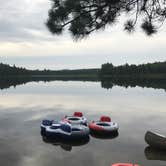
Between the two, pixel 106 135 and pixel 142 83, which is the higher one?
pixel 142 83

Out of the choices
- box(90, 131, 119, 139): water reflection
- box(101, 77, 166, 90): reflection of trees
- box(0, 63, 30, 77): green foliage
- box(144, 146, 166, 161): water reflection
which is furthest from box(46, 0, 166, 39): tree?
box(0, 63, 30, 77): green foliage

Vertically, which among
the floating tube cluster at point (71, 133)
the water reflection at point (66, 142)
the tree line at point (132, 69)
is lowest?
the water reflection at point (66, 142)

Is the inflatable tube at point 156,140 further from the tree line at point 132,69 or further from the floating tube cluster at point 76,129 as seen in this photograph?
the tree line at point 132,69

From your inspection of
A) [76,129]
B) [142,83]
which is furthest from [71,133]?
[142,83]

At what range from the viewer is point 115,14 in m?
6.82

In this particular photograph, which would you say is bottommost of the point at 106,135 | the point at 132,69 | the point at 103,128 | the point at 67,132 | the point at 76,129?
the point at 106,135

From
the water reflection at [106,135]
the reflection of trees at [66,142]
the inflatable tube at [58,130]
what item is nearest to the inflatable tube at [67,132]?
the inflatable tube at [58,130]

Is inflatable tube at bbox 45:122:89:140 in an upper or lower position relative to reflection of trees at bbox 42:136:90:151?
upper

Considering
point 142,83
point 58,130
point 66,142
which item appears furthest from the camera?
point 142,83

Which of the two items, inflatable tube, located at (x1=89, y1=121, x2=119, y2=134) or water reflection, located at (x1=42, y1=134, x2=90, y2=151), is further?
inflatable tube, located at (x1=89, y1=121, x2=119, y2=134)

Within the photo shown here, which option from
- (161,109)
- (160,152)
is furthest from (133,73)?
(160,152)

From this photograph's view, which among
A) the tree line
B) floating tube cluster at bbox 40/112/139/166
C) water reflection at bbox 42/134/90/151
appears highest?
the tree line

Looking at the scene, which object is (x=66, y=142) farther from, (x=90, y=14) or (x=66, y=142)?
(x=90, y=14)

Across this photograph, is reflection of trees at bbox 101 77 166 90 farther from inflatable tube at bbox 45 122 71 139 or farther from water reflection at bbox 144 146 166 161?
water reflection at bbox 144 146 166 161
